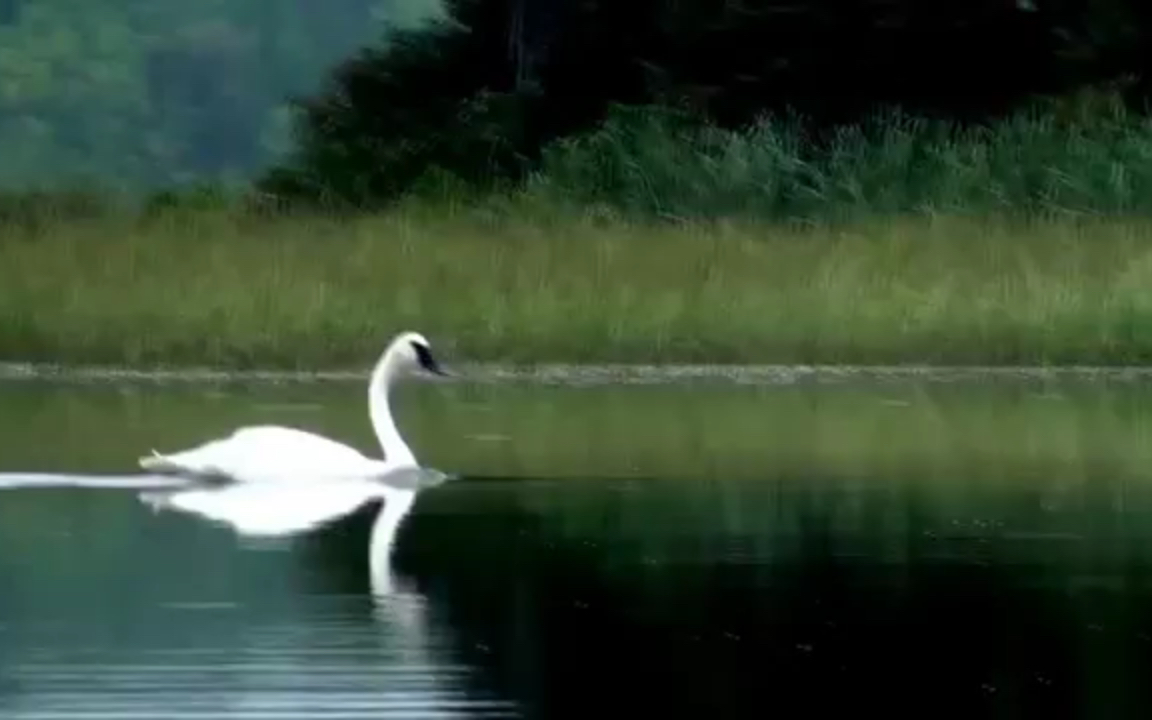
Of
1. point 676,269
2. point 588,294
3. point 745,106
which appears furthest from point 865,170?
point 588,294

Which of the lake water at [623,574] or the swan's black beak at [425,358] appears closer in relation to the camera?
the lake water at [623,574]

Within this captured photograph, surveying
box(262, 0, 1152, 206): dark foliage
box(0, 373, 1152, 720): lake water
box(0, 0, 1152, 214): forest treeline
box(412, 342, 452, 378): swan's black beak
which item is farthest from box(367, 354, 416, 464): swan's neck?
box(262, 0, 1152, 206): dark foliage

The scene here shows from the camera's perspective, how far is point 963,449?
51.4ft

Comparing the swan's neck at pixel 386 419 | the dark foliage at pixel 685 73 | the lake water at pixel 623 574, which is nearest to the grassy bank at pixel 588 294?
the lake water at pixel 623 574

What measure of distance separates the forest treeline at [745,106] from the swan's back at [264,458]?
904 centimetres

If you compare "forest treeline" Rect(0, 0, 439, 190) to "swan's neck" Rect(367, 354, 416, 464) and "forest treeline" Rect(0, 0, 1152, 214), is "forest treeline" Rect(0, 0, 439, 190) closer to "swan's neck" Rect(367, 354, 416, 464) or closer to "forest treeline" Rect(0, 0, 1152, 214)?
"forest treeline" Rect(0, 0, 1152, 214)

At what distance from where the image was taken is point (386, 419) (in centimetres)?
1503

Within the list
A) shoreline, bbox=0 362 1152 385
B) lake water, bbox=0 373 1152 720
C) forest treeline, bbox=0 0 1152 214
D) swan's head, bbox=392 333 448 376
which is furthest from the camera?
forest treeline, bbox=0 0 1152 214

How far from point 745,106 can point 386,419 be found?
41.5ft

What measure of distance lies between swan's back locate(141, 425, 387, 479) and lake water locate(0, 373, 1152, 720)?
0.79ft

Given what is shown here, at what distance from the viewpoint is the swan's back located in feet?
47.1

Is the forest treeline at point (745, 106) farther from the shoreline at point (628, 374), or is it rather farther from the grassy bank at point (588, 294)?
the shoreline at point (628, 374)

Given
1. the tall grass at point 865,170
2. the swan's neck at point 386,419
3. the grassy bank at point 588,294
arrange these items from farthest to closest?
the tall grass at point 865,170 < the grassy bank at point 588,294 < the swan's neck at point 386,419

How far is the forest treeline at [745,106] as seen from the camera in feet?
77.4
